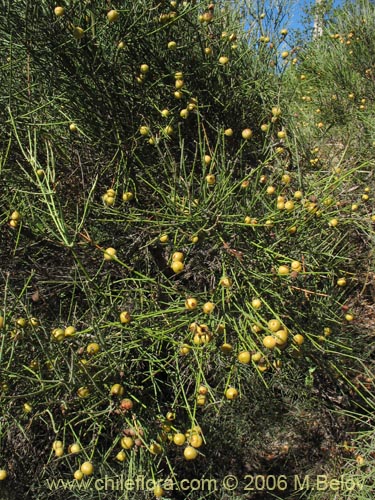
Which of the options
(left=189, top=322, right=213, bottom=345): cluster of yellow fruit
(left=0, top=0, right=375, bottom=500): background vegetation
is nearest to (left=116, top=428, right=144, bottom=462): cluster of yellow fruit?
(left=0, top=0, right=375, bottom=500): background vegetation

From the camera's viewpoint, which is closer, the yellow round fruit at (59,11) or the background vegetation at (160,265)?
the yellow round fruit at (59,11)

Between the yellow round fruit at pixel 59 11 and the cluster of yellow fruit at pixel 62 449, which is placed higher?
the yellow round fruit at pixel 59 11

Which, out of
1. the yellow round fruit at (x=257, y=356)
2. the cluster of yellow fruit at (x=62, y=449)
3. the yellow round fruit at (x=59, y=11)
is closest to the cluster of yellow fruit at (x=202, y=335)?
the yellow round fruit at (x=257, y=356)

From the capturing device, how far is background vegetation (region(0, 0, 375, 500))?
1.51m

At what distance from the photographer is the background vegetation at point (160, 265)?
1.51 metres

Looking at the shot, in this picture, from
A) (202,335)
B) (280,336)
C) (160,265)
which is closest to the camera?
(280,336)

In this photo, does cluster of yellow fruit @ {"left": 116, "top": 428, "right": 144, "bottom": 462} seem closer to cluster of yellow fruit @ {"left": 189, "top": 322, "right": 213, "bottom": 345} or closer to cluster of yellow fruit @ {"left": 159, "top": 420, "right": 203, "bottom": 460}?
cluster of yellow fruit @ {"left": 159, "top": 420, "right": 203, "bottom": 460}

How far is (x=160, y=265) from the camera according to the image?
7.16 ft

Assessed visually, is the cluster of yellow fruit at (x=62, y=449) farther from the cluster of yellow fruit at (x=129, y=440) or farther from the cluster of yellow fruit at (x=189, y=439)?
the cluster of yellow fruit at (x=189, y=439)

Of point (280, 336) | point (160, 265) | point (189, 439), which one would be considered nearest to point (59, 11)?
point (160, 265)

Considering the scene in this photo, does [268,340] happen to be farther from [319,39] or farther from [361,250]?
[319,39]

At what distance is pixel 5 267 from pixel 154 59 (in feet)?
4.07

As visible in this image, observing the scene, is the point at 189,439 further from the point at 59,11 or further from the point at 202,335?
the point at 59,11

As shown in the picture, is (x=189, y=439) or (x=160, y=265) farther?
(x=160, y=265)
